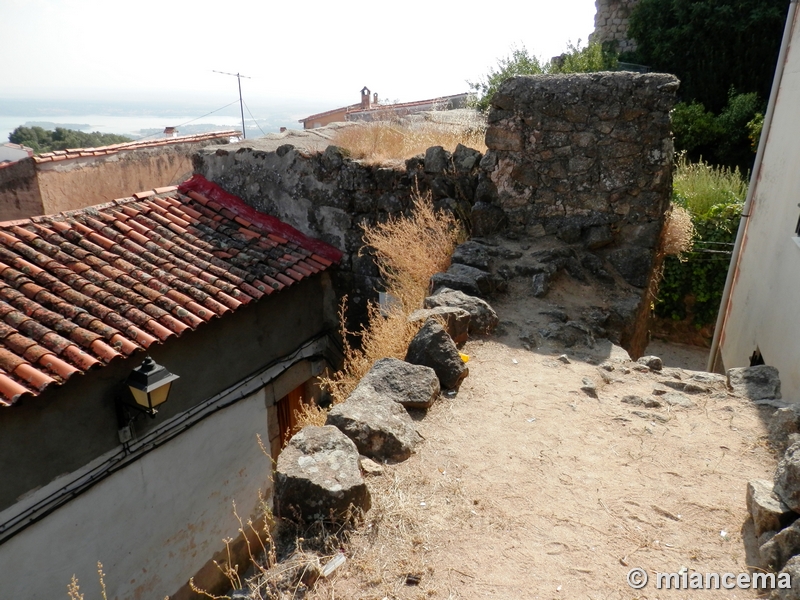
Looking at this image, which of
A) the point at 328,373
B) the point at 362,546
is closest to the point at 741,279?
the point at 328,373

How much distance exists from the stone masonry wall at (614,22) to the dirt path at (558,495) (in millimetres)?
16207

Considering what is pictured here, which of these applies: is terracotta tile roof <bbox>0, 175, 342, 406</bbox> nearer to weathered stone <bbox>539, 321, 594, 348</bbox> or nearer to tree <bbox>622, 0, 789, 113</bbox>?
weathered stone <bbox>539, 321, 594, 348</bbox>

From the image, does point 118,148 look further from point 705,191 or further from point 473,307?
point 705,191

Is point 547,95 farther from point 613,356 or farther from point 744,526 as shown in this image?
point 744,526

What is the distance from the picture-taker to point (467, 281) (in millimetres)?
5000

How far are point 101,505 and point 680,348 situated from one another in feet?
31.7

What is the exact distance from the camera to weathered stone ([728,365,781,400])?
3.72m

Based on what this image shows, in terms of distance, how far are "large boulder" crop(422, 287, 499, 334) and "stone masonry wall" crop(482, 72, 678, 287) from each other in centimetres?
163

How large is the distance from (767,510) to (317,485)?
1.94 meters

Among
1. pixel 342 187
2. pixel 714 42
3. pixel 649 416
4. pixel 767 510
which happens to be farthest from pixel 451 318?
pixel 714 42

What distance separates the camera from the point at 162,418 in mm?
5039

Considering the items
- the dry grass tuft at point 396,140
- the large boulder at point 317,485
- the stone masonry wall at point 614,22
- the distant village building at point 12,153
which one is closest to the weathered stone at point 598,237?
the dry grass tuft at point 396,140

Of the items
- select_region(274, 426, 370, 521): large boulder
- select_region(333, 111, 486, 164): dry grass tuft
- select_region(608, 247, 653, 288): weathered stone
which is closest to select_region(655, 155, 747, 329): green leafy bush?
select_region(608, 247, 653, 288): weathered stone

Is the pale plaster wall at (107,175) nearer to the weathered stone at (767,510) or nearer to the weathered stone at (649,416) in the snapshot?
the weathered stone at (649,416)
